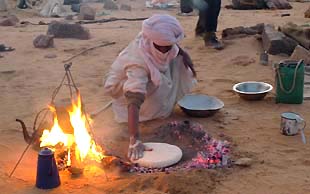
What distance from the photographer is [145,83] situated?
16.4ft

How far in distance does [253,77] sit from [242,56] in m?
1.15

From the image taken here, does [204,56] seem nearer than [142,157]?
No

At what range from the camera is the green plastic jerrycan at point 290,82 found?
6203mm

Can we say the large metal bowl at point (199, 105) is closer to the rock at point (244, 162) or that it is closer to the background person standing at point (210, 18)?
the rock at point (244, 162)

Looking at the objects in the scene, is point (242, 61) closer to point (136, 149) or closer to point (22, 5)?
point (136, 149)

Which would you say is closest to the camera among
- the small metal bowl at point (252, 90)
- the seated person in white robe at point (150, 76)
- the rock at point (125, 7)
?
the seated person in white robe at point (150, 76)

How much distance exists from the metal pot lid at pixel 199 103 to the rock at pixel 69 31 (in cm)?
545

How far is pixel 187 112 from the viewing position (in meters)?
5.83

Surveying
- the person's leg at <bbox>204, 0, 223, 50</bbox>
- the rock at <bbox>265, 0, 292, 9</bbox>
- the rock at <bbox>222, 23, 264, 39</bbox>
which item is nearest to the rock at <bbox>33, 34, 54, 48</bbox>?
the person's leg at <bbox>204, 0, 223, 50</bbox>

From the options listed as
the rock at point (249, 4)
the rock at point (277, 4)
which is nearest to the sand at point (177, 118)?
the rock at point (249, 4)

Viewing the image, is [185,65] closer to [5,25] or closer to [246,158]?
[246,158]

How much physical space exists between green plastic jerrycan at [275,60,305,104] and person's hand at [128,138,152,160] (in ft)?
7.27

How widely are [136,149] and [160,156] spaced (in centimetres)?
22

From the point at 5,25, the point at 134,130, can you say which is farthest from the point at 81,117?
the point at 5,25
